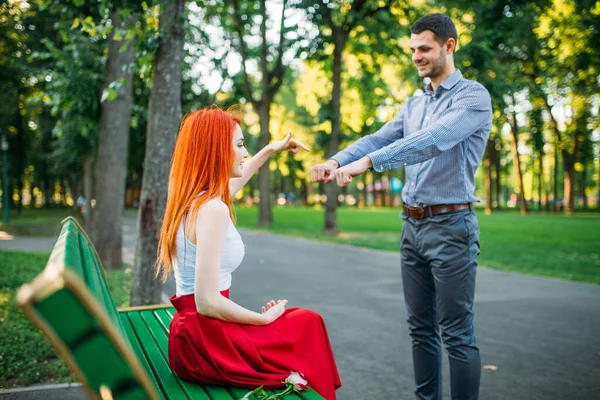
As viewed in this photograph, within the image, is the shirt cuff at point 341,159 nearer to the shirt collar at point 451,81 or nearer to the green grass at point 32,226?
the shirt collar at point 451,81

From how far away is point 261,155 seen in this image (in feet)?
11.8

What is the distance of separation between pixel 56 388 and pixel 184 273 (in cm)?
214

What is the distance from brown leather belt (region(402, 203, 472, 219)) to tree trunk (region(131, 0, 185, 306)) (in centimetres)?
342

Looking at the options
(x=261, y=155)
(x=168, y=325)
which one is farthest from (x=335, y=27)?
(x=168, y=325)

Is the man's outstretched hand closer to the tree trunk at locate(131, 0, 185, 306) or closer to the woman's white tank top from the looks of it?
the woman's white tank top

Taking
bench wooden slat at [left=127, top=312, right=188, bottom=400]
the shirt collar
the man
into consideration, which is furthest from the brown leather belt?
bench wooden slat at [left=127, top=312, right=188, bottom=400]

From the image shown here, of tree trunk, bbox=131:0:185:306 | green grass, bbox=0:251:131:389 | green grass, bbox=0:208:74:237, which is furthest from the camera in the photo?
green grass, bbox=0:208:74:237

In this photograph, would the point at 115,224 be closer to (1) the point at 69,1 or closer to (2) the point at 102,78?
(2) the point at 102,78

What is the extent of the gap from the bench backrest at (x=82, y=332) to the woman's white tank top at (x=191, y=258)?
42.4 inches

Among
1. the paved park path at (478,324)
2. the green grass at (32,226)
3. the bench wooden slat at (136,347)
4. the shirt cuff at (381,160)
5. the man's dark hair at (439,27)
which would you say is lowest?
the paved park path at (478,324)

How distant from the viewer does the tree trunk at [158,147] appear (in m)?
5.73

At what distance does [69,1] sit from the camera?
7.59 metres

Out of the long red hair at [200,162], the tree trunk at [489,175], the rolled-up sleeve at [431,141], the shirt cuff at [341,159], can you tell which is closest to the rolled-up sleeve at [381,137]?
the shirt cuff at [341,159]

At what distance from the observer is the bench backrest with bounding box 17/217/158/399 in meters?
1.23
